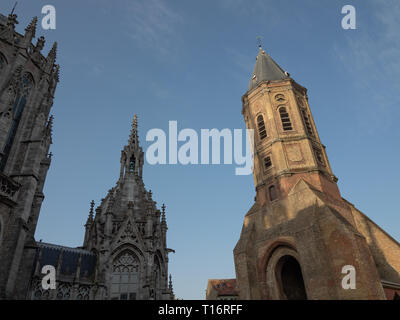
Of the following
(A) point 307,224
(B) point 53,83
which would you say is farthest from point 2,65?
(A) point 307,224

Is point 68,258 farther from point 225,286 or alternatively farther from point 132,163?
point 225,286

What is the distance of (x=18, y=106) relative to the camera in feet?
62.6

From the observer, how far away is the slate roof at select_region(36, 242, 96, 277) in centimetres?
2375

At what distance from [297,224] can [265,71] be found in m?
18.1

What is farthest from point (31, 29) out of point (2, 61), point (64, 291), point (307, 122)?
point (307, 122)

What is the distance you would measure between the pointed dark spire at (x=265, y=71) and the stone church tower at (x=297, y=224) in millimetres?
207

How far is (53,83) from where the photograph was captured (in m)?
23.0

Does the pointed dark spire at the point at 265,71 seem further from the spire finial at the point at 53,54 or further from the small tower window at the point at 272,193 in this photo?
the spire finial at the point at 53,54

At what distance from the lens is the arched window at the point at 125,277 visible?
23281 millimetres

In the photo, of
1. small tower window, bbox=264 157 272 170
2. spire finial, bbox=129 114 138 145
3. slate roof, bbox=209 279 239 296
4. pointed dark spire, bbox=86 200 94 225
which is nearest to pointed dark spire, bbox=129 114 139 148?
spire finial, bbox=129 114 138 145
